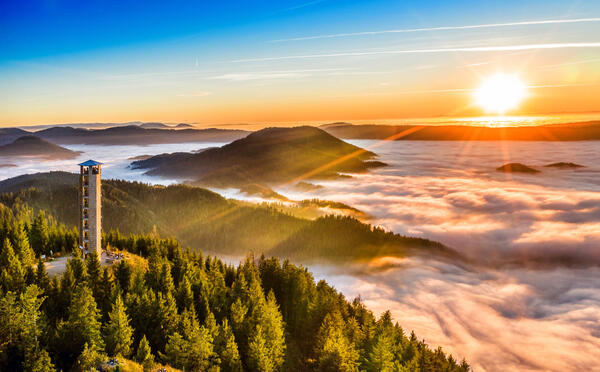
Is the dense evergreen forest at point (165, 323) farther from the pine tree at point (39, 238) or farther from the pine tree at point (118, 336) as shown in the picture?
the pine tree at point (39, 238)

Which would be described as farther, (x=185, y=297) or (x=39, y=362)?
(x=185, y=297)

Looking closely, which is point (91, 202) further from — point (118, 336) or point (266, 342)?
point (266, 342)

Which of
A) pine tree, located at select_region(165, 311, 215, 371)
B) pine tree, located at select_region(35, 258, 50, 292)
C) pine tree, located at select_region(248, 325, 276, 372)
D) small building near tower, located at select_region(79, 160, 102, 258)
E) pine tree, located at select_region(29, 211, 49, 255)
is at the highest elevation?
small building near tower, located at select_region(79, 160, 102, 258)

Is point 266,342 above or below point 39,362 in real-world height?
below

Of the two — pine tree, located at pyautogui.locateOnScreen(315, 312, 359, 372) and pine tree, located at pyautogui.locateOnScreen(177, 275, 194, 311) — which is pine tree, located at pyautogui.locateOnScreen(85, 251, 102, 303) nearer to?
pine tree, located at pyautogui.locateOnScreen(177, 275, 194, 311)

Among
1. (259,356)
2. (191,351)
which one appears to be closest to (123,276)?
(191,351)

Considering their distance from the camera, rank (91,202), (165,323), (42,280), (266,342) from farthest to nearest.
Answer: (91,202)
(266,342)
(42,280)
(165,323)

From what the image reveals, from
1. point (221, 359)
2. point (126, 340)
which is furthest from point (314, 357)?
point (126, 340)

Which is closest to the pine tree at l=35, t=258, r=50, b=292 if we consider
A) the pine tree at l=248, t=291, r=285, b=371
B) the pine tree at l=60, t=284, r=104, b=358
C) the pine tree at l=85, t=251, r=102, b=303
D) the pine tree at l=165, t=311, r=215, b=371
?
the pine tree at l=85, t=251, r=102, b=303

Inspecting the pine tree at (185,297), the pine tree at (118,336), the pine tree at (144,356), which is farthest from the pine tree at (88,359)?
the pine tree at (185,297)
